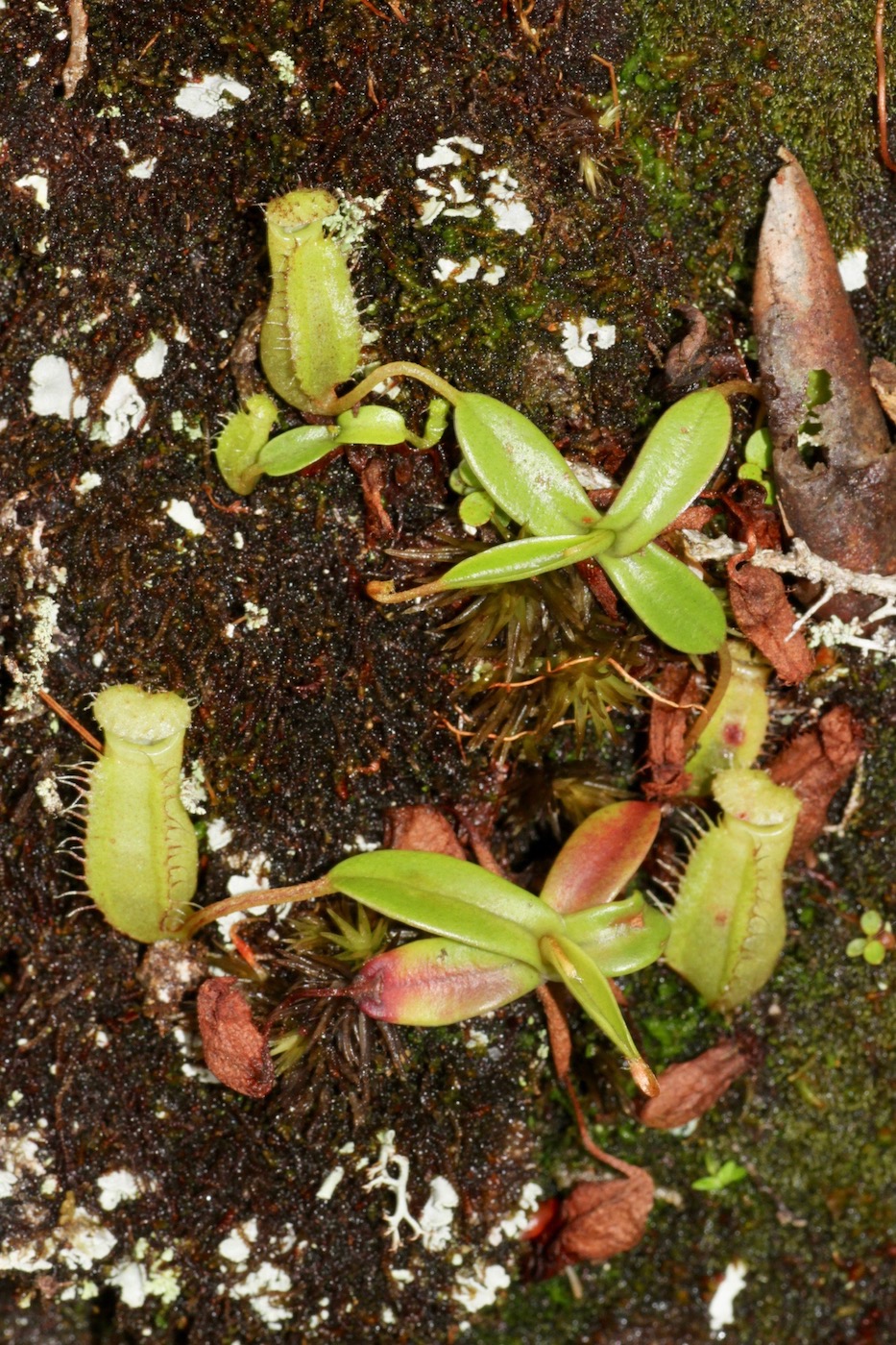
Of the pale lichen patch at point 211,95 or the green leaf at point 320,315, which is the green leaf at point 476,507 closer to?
the green leaf at point 320,315

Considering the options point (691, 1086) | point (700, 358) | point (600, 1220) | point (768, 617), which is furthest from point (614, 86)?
point (600, 1220)

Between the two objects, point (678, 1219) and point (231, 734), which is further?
point (678, 1219)

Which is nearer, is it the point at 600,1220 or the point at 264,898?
the point at 264,898

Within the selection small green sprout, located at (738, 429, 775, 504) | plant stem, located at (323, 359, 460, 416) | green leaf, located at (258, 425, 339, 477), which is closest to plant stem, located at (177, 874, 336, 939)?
green leaf, located at (258, 425, 339, 477)

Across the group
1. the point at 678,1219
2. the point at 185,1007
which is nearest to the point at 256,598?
the point at 185,1007

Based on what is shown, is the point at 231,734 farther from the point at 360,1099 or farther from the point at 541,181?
the point at 541,181

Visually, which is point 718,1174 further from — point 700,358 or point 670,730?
point 700,358
